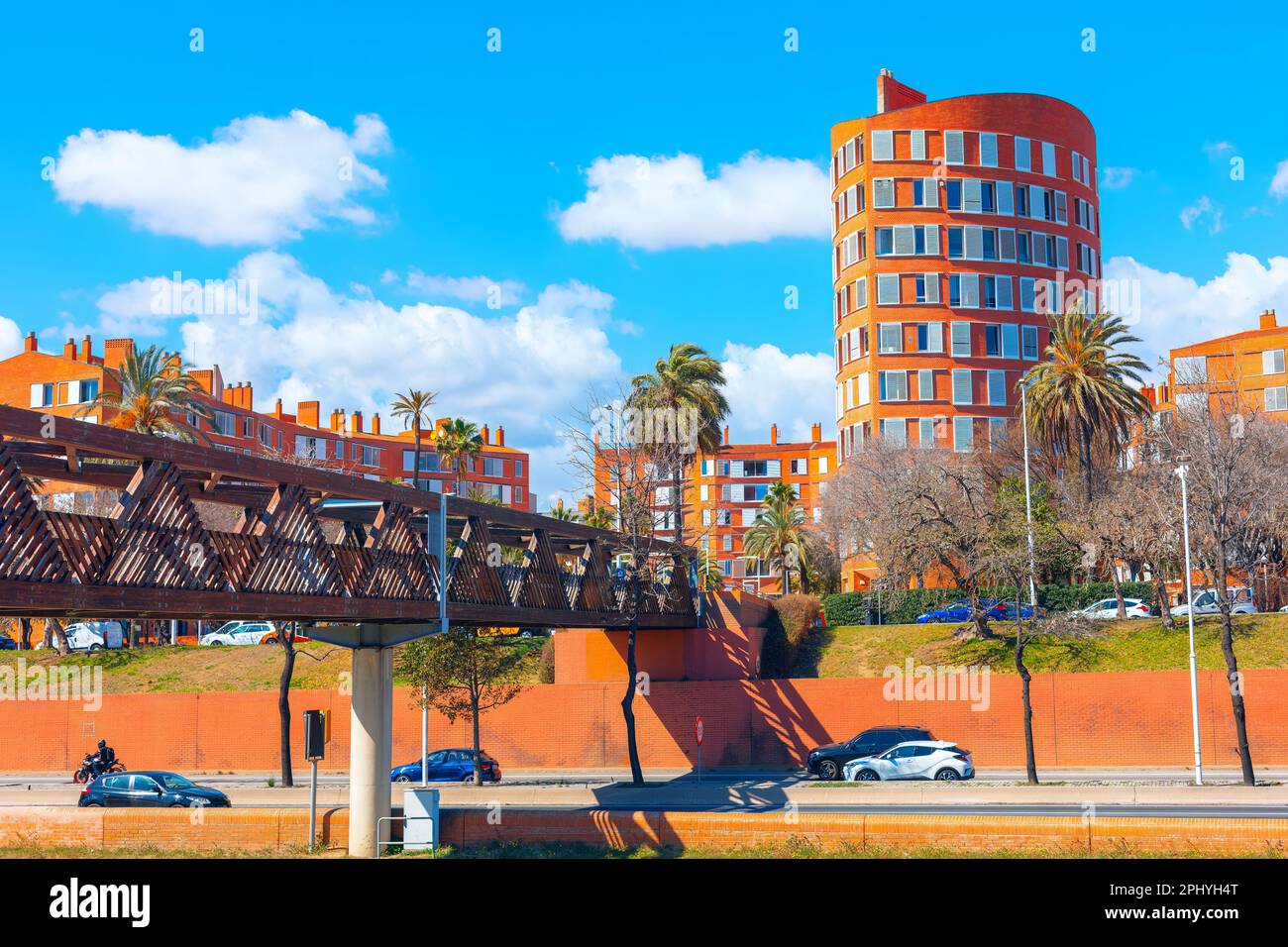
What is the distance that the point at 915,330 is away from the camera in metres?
72.6

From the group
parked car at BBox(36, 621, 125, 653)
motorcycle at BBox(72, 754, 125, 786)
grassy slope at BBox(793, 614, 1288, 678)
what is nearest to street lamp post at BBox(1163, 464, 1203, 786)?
grassy slope at BBox(793, 614, 1288, 678)

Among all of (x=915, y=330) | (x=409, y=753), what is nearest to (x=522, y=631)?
(x=409, y=753)

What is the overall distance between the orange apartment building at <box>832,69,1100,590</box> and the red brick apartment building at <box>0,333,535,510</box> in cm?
2376

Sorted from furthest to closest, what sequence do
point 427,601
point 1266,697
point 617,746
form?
point 617,746 → point 1266,697 → point 427,601

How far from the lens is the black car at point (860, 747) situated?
40.5 meters

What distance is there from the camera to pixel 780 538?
75.2 meters

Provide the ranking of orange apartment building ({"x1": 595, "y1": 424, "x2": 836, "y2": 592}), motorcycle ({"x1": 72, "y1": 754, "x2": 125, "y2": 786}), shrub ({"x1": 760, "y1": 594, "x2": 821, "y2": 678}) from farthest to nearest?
orange apartment building ({"x1": 595, "y1": 424, "x2": 836, "y2": 592}) → shrub ({"x1": 760, "y1": 594, "x2": 821, "y2": 678}) → motorcycle ({"x1": 72, "y1": 754, "x2": 125, "y2": 786})

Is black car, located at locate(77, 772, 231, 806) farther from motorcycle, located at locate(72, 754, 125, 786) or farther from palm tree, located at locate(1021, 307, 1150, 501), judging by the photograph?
palm tree, located at locate(1021, 307, 1150, 501)

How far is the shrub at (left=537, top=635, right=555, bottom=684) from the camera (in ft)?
165

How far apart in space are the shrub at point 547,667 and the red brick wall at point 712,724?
10.2 ft

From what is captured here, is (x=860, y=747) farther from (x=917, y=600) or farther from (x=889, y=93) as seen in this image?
(x=889, y=93)

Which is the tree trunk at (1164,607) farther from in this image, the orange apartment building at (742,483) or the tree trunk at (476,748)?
the orange apartment building at (742,483)
